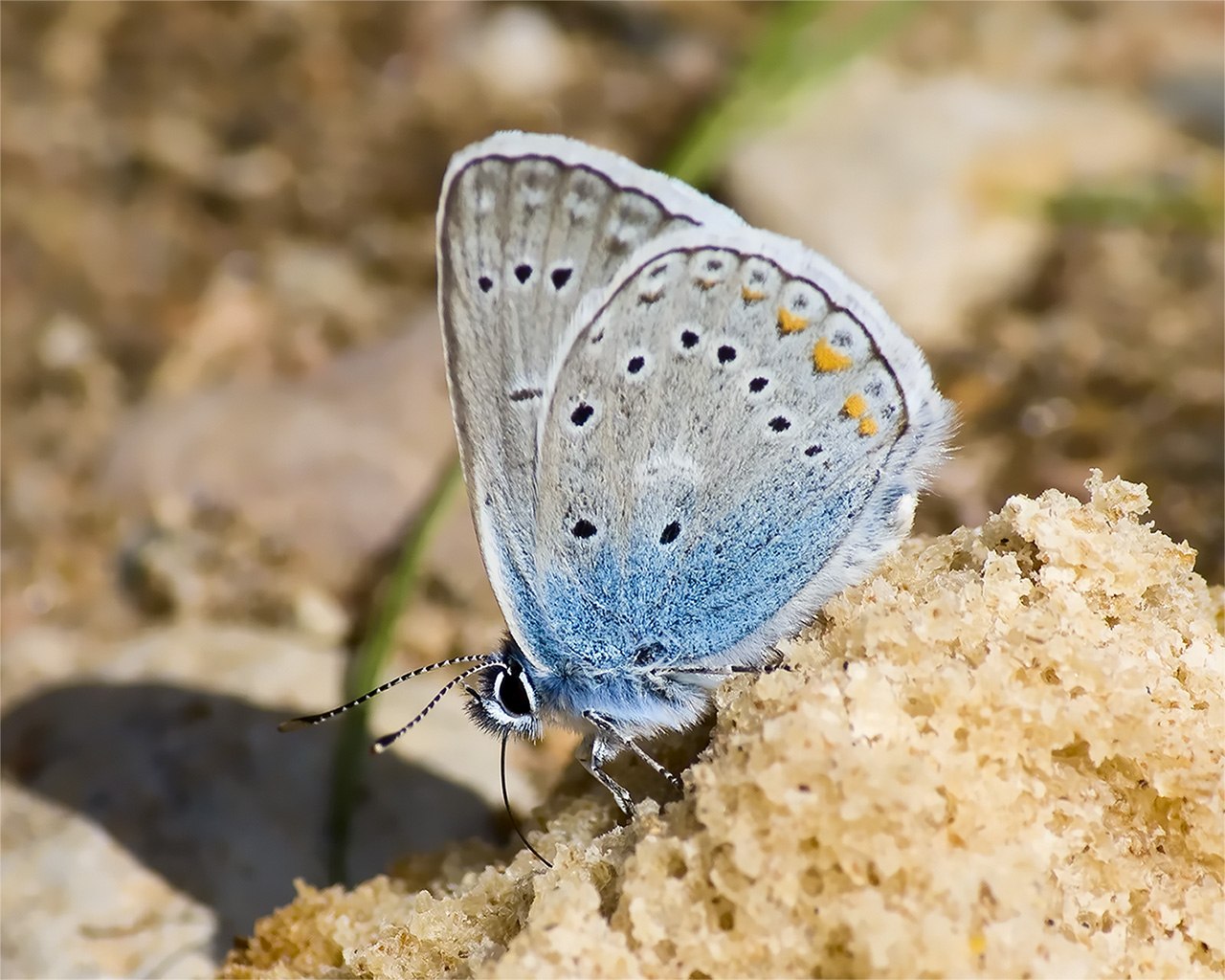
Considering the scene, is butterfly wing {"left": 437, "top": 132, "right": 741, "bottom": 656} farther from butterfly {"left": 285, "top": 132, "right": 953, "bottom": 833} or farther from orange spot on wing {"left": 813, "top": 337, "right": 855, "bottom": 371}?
orange spot on wing {"left": 813, "top": 337, "right": 855, "bottom": 371}

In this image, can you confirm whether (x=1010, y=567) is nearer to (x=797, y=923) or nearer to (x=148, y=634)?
(x=797, y=923)

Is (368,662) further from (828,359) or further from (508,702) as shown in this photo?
(828,359)

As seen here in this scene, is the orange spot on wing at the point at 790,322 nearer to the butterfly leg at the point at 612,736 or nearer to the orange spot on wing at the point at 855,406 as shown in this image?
the orange spot on wing at the point at 855,406

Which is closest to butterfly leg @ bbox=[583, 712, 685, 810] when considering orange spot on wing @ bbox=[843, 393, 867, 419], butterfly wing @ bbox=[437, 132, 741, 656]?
butterfly wing @ bbox=[437, 132, 741, 656]

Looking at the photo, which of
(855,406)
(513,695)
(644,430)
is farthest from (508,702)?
(855,406)

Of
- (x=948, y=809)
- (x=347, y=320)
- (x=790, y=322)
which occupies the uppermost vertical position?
(x=347, y=320)

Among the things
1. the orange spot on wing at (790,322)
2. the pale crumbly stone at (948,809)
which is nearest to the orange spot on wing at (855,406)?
the orange spot on wing at (790,322)
